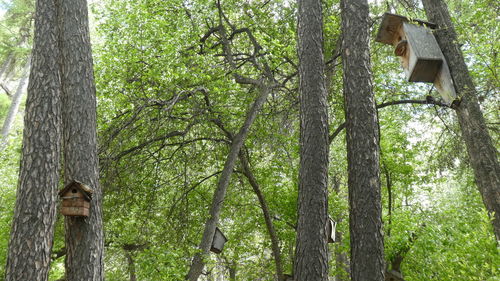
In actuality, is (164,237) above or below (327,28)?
below

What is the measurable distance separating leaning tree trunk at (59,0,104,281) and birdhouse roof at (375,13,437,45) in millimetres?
3456

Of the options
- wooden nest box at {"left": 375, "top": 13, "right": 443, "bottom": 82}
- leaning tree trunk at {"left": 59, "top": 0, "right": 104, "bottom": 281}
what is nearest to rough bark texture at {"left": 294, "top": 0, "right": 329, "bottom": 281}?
wooden nest box at {"left": 375, "top": 13, "right": 443, "bottom": 82}

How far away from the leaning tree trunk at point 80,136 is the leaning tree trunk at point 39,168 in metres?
0.10

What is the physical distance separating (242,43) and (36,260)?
21.2 ft

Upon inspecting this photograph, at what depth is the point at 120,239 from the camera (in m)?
8.98

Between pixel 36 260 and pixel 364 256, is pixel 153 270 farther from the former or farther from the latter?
pixel 364 256

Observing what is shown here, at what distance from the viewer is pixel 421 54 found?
4.25 m

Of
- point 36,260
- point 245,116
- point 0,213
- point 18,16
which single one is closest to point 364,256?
point 36,260

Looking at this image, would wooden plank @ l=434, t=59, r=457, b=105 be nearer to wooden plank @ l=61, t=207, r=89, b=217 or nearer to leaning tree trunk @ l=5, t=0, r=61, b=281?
wooden plank @ l=61, t=207, r=89, b=217

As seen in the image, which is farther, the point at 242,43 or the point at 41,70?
the point at 242,43

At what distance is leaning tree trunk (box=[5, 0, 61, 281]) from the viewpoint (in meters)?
3.89

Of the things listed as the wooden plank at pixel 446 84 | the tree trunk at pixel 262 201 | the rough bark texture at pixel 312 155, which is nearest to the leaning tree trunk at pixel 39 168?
the rough bark texture at pixel 312 155

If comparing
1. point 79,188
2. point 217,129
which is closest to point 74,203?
point 79,188

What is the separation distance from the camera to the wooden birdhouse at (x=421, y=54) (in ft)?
14.0
